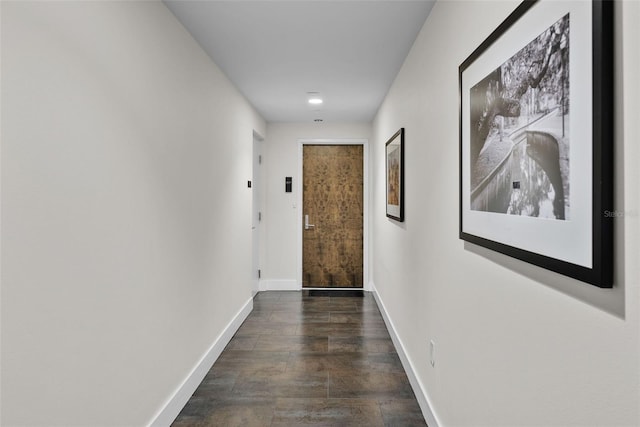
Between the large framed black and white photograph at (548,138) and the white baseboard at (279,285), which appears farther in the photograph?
the white baseboard at (279,285)

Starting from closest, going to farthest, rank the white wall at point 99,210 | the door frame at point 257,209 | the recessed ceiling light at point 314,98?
the white wall at point 99,210, the recessed ceiling light at point 314,98, the door frame at point 257,209

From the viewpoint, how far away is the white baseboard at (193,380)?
2.20 m

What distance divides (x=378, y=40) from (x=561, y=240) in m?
2.18

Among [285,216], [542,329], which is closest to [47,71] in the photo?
[542,329]

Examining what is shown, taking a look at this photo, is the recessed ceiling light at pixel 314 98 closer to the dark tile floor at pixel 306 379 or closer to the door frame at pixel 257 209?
the door frame at pixel 257 209

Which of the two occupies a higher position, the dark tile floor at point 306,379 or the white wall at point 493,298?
the white wall at point 493,298

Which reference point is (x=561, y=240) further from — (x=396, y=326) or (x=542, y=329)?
(x=396, y=326)

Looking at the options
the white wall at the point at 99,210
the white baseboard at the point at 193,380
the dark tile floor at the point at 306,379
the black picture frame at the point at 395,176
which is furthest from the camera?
the black picture frame at the point at 395,176

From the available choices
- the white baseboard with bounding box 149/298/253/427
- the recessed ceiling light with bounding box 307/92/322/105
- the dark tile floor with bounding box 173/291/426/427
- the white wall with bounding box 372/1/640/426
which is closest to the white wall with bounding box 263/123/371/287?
the recessed ceiling light with bounding box 307/92/322/105

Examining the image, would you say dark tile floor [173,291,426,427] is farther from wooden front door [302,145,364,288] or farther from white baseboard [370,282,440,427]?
wooden front door [302,145,364,288]

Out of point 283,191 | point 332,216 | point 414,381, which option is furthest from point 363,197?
point 414,381

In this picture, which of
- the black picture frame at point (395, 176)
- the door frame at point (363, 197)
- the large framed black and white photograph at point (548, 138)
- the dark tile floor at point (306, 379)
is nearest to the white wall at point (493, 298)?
the large framed black and white photograph at point (548, 138)

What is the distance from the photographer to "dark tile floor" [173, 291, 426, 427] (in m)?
2.39

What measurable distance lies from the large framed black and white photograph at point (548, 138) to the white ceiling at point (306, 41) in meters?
1.07
